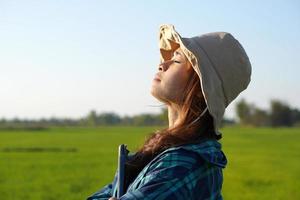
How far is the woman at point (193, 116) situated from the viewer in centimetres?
149

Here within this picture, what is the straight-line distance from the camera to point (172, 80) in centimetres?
171

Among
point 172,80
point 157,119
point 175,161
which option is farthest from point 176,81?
point 157,119

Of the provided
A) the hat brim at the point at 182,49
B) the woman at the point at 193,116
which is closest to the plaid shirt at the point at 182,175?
the woman at the point at 193,116

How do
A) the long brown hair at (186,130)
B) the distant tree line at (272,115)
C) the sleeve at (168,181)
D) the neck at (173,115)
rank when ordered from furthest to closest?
the distant tree line at (272,115)
the neck at (173,115)
the long brown hair at (186,130)
the sleeve at (168,181)

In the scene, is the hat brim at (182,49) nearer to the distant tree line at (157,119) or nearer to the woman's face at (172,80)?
the woman's face at (172,80)

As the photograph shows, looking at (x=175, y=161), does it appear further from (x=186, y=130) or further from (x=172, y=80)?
(x=172, y=80)

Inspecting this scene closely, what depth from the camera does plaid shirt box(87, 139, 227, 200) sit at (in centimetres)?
144

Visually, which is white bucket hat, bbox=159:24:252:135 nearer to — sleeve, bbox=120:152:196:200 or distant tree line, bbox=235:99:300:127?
sleeve, bbox=120:152:196:200

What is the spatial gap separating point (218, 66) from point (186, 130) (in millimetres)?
219

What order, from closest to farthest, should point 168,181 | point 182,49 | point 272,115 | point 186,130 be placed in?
point 168,181 < point 186,130 < point 182,49 < point 272,115

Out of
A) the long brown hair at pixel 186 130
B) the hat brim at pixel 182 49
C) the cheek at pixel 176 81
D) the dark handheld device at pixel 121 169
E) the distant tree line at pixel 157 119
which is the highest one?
the hat brim at pixel 182 49

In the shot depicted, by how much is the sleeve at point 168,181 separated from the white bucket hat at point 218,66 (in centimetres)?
23

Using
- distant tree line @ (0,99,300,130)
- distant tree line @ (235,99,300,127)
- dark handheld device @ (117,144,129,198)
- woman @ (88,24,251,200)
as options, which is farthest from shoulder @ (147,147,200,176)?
distant tree line @ (235,99,300,127)

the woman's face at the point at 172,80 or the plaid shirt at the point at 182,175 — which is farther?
the woman's face at the point at 172,80
